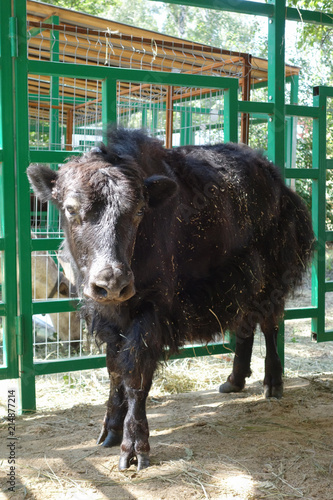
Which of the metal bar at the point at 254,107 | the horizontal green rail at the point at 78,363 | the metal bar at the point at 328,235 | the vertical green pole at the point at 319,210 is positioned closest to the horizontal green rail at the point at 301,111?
the vertical green pole at the point at 319,210

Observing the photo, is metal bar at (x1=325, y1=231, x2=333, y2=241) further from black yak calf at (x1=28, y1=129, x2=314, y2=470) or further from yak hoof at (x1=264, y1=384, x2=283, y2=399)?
yak hoof at (x1=264, y1=384, x2=283, y2=399)

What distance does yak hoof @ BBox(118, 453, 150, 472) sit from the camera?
303 centimetres

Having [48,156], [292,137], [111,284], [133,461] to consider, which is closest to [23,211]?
[48,156]

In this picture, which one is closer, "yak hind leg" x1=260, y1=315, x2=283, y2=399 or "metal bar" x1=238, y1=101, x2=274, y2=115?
"yak hind leg" x1=260, y1=315, x2=283, y2=399

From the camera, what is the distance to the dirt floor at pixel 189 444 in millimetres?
2818

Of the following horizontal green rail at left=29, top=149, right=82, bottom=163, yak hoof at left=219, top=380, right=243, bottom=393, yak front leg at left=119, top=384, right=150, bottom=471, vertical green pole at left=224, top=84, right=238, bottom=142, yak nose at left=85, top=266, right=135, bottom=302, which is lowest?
yak hoof at left=219, top=380, right=243, bottom=393

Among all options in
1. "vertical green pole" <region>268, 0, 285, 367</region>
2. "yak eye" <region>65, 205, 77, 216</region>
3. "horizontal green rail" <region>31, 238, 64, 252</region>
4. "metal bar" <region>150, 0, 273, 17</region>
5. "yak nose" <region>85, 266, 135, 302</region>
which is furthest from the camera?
"vertical green pole" <region>268, 0, 285, 367</region>

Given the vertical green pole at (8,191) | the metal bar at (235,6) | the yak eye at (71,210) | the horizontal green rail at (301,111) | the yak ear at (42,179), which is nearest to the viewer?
the yak eye at (71,210)

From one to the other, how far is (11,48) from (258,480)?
3.37m

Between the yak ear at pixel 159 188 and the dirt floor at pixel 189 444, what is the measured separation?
158 centimetres

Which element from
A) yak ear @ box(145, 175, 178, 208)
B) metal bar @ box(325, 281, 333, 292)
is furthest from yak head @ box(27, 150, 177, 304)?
metal bar @ box(325, 281, 333, 292)

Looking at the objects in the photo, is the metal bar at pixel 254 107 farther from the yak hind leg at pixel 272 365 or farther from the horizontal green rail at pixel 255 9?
the yak hind leg at pixel 272 365

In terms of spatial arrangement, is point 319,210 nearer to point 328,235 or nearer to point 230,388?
point 328,235

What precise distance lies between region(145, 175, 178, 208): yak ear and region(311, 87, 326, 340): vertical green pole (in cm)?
246
